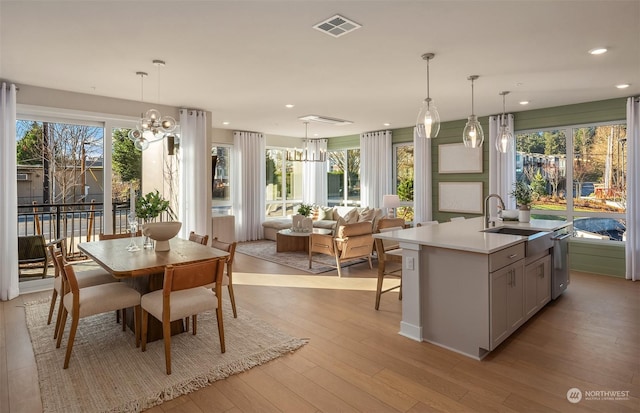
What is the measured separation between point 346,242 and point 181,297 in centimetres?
305

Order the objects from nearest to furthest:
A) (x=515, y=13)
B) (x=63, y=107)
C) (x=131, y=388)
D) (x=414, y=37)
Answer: (x=131, y=388), (x=515, y=13), (x=414, y=37), (x=63, y=107)

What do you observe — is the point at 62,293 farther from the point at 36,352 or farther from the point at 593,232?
the point at 593,232

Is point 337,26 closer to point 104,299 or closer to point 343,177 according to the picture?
point 104,299

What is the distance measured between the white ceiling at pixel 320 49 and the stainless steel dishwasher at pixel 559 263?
6.28 feet

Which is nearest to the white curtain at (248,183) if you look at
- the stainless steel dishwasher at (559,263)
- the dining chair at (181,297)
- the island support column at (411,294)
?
the dining chair at (181,297)

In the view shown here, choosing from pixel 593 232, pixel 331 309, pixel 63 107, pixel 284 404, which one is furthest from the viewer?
pixel 593 232

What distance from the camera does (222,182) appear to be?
349 inches

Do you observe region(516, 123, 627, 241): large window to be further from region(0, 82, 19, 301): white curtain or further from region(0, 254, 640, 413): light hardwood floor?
region(0, 82, 19, 301): white curtain

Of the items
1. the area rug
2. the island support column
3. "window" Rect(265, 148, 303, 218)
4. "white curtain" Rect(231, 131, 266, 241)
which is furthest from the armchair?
"window" Rect(265, 148, 303, 218)

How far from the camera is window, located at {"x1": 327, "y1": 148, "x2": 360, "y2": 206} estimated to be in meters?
9.81

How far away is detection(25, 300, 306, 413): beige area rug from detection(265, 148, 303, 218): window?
6.30 m

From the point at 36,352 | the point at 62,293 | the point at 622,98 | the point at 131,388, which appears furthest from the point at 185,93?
the point at 622,98

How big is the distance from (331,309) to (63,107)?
4.48m

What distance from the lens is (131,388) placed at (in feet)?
8.11
